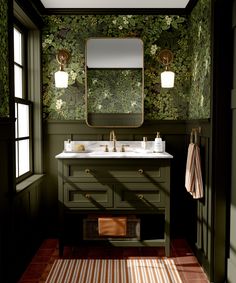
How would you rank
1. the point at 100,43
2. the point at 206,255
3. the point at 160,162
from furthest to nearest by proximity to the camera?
the point at 100,43 → the point at 160,162 → the point at 206,255

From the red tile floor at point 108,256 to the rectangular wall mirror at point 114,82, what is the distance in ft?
4.31

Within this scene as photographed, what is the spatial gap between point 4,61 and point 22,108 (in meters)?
1.09

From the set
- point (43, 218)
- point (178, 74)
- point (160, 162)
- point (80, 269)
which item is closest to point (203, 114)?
point (160, 162)

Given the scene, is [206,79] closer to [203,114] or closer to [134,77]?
[203,114]

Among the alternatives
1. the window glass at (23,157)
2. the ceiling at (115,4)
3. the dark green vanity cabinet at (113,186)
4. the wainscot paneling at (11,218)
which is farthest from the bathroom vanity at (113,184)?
the ceiling at (115,4)

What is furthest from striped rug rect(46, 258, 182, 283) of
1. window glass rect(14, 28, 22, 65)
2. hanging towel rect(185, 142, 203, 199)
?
window glass rect(14, 28, 22, 65)

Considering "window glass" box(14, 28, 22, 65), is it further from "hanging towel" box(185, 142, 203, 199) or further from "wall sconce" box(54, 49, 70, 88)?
"hanging towel" box(185, 142, 203, 199)

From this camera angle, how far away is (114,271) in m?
3.23

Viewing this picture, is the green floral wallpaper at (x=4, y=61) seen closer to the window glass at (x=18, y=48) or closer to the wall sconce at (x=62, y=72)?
the window glass at (x=18, y=48)

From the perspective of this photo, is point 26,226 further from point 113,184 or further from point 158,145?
point 158,145

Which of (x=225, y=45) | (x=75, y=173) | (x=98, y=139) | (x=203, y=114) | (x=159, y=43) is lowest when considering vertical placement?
(x=75, y=173)

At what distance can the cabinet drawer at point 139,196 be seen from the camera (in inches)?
137

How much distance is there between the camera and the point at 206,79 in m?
3.27

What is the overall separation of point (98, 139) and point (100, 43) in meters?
1.03
